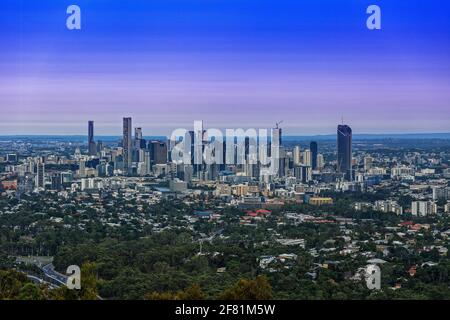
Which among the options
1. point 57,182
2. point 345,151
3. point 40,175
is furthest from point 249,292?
point 40,175

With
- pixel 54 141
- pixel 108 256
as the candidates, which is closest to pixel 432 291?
pixel 108 256

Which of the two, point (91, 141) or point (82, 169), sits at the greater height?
point (91, 141)

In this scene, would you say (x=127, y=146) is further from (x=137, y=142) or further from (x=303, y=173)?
(x=303, y=173)

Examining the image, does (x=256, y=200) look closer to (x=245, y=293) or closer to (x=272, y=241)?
(x=272, y=241)

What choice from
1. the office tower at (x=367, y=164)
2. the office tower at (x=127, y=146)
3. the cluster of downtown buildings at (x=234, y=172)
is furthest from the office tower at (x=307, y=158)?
the office tower at (x=127, y=146)

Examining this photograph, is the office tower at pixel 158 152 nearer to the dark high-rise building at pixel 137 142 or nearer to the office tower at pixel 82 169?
the dark high-rise building at pixel 137 142

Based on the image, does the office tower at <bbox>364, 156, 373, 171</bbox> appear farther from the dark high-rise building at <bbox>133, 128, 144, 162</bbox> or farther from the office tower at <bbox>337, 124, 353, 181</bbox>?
the dark high-rise building at <bbox>133, 128, 144, 162</bbox>
